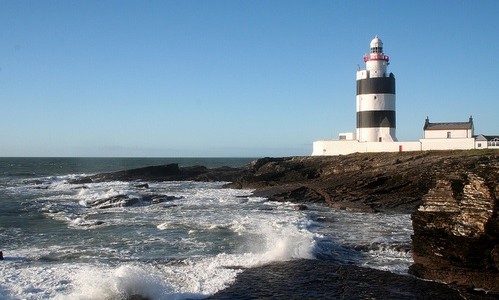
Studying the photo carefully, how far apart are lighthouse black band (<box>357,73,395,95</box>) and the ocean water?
20369mm

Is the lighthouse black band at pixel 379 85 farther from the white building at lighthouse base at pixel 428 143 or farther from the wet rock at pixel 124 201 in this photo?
the wet rock at pixel 124 201

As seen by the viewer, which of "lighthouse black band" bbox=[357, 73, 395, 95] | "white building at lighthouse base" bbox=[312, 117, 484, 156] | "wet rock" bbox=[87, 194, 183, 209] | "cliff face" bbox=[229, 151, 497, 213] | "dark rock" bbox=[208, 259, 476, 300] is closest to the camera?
"dark rock" bbox=[208, 259, 476, 300]

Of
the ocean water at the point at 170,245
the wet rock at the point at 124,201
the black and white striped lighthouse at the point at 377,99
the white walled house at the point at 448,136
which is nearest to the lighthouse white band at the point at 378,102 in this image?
the black and white striped lighthouse at the point at 377,99

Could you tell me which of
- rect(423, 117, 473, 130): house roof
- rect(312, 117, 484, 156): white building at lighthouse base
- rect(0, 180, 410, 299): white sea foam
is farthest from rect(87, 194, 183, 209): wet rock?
rect(423, 117, 473, 130): house roof

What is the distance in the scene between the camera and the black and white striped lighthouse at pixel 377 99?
4278 centimetres

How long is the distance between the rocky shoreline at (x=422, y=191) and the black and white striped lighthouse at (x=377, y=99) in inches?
218

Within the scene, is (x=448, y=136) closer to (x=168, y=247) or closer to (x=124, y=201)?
(x=124, y=201)

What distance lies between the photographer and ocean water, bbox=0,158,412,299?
11.2 metres

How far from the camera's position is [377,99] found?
140 ft

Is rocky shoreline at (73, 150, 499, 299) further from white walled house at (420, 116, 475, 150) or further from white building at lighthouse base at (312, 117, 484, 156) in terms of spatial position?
white walled house at (420, 116, 475, 150)

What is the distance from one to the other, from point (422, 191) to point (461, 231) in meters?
16.3

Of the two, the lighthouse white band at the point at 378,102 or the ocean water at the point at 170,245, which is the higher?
the lighthouse white band at the point at 378,102

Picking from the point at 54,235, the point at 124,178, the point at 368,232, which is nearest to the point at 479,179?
the point at 368,232

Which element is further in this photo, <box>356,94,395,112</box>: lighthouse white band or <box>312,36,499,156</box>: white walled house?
<box>356,94,395,112</box>: lighthouse white band
